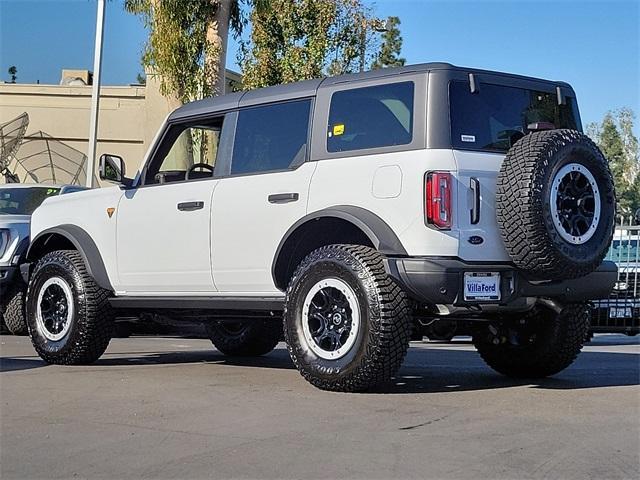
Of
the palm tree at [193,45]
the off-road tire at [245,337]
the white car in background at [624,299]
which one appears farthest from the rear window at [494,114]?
the palm tree at [193,45]

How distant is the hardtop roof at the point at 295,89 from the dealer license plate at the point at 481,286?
4.65ft

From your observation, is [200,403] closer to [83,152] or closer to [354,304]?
[354,304]

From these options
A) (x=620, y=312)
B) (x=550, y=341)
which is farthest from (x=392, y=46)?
(x=550, y=341)

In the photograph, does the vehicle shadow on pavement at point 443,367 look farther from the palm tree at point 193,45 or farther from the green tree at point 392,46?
the green tree at point 392,46

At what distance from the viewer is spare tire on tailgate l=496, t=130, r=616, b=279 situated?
21.9 ft

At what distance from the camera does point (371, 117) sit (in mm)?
7219

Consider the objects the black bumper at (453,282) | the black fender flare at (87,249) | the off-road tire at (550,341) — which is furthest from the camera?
the black fender flare at (87,249)

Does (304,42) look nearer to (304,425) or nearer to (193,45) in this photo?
(193,45)

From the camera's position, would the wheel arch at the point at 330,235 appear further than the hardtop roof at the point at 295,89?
No

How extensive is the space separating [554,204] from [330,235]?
165cm

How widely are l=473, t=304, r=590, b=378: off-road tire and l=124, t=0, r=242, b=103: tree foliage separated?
11.7m

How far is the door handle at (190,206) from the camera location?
8109 mm

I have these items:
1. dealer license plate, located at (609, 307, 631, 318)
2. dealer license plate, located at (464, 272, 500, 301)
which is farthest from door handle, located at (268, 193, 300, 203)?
dealer license plate, located at (609, 307, 631, 318)

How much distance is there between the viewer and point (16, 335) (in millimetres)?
12781
